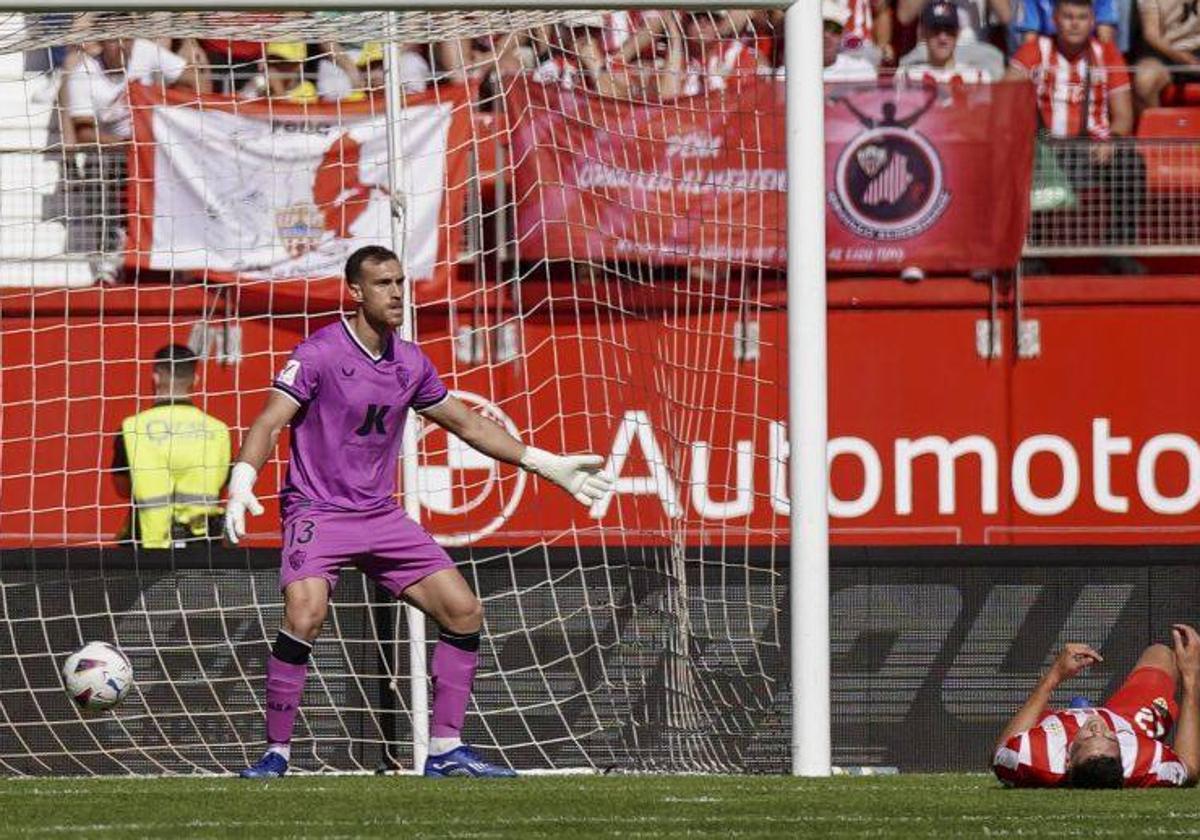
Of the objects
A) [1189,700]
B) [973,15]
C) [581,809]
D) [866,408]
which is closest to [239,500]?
[581,809]

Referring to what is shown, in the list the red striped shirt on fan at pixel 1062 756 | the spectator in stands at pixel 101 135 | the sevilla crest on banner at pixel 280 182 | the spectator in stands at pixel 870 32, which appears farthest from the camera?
the spectator in stands at pixel 870 32

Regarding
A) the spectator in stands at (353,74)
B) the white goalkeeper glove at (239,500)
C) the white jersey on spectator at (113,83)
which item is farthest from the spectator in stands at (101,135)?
the white goalkeeper glove at (239,500)

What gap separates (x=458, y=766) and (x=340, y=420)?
116 cm

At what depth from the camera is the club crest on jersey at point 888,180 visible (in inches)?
486

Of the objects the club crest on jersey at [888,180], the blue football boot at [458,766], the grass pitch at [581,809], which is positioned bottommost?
the blue football boot at [458,766]

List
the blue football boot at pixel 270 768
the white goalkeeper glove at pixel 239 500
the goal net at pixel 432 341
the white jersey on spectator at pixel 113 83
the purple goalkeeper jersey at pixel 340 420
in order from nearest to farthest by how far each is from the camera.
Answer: the white goalkeeper glove at pixel 239 500 < the blue football boot at pixel 270 768 < the purple goalkeeper jersey at pixel 340 420 < the goal net at pixel 432 341 < the white jersey on spectator at pixel 113 83

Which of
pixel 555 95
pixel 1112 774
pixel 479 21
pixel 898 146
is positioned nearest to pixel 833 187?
pixel 898 146

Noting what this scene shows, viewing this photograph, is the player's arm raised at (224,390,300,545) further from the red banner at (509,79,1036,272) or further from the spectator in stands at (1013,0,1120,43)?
the spectator in stands at (1013,0,1120,43)

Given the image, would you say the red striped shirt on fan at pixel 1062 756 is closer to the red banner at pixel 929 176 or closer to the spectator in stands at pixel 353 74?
the spectator in stands at pixel 353 74

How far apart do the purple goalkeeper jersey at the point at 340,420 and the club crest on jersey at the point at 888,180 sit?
5239mm

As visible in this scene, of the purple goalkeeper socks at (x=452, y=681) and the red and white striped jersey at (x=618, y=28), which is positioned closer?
the purple goalkeeper socks at (x=452, y=681)

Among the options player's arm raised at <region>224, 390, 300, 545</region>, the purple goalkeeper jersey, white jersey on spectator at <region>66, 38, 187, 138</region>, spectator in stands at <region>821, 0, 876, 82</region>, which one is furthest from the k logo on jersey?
spectator in stands at <region>821, 0, 876, 82</region>

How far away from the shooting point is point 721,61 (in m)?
11.6

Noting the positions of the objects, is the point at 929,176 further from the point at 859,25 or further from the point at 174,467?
the point at 174,467
